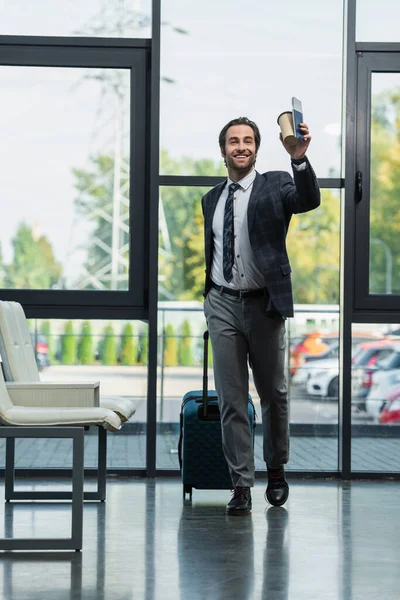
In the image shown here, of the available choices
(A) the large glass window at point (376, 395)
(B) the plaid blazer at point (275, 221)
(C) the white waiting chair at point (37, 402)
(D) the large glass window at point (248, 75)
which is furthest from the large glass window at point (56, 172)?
(A) the large glass window at point (376, 395)

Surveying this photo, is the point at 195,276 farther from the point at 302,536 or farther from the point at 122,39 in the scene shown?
the point at 302,536

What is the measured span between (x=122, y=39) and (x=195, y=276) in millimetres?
1282

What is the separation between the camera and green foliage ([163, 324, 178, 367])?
5.48m

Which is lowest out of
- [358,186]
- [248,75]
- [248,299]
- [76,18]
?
[248,299]

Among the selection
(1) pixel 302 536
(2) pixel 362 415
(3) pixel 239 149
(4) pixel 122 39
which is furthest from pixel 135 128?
(1) pixel 302 536

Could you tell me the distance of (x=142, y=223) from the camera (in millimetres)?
5484

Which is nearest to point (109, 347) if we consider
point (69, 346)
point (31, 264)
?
point (69, 346)

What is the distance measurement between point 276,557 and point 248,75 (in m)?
2.83

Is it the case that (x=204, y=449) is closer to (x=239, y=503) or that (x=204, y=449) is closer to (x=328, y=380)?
(x=239, y=503)

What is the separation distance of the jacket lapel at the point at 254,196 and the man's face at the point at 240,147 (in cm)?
8

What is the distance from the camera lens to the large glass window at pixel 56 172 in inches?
215

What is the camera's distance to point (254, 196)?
4445 mm

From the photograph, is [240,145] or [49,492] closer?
[240,145]

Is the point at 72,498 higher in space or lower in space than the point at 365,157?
lower
